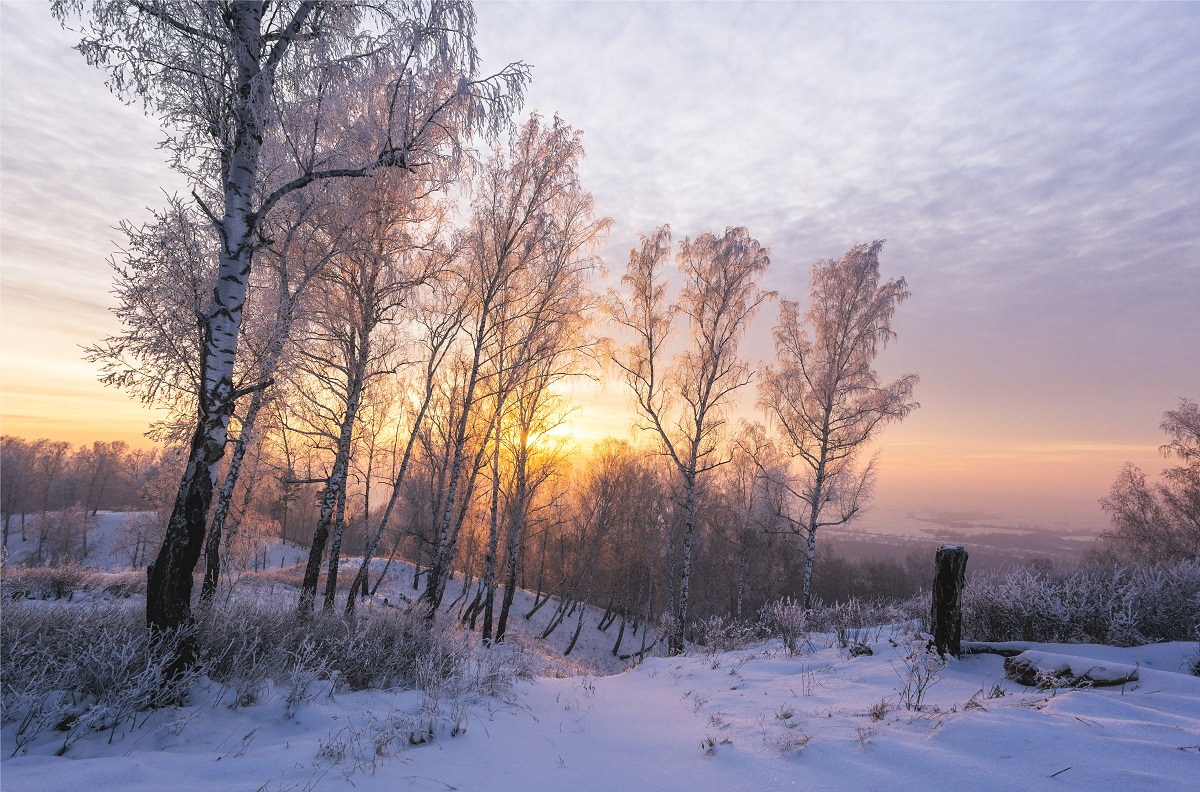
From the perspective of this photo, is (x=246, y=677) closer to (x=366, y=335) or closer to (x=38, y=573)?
(x=366, y=335)

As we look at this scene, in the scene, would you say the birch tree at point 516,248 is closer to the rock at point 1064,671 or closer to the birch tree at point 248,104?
the birch tree at point 248,104

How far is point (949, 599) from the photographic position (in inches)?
227

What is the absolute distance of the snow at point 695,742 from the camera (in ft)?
9.40

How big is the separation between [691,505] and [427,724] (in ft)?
36.9

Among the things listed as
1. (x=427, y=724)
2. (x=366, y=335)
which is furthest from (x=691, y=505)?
(x=427, y=724)

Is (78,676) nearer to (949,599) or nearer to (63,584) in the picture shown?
(949,599)

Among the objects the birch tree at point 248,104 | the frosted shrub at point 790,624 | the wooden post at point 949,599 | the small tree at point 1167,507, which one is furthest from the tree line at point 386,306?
the small tree at point 1167,507

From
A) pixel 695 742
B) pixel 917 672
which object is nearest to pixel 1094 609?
pixel 917 672

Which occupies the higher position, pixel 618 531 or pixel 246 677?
pixel 246 677

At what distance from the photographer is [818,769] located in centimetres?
320

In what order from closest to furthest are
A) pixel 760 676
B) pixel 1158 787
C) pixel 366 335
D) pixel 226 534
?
1. pixel 1158 787
2. pixel 760 676
3. pixel 366 335
4. pixel 226 534

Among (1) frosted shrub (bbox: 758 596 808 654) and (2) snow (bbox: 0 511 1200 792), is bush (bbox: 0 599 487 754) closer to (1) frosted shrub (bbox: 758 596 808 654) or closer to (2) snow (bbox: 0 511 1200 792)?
(2) snow (bbox: 0 511 1200 792)

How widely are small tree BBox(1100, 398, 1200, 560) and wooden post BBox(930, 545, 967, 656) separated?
20.4 metres

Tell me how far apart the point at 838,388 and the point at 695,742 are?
14887 millimetres
